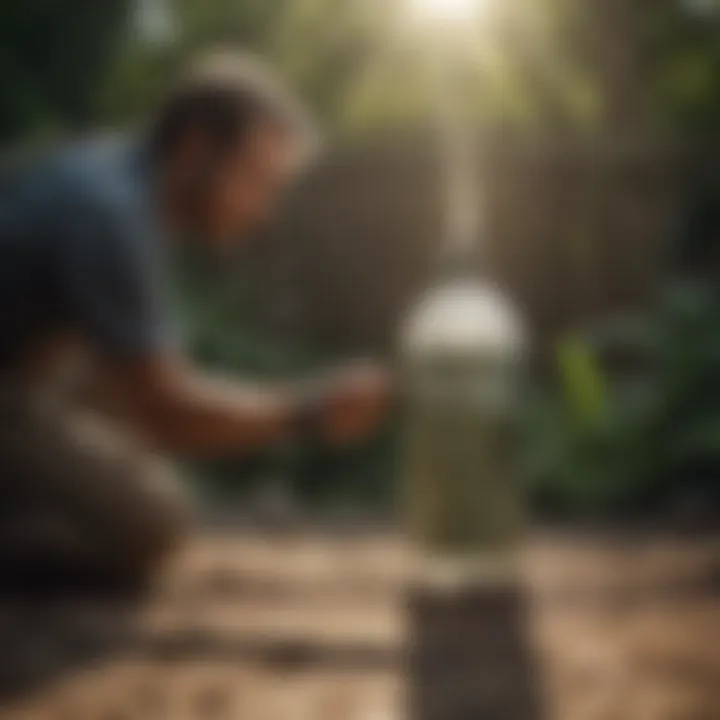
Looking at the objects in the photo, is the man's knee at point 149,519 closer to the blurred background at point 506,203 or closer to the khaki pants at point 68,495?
the khaki pants at point 68,495

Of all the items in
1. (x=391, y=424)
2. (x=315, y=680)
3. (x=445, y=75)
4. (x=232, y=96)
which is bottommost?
(x=315, y=680)

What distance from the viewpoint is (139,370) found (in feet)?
3.82

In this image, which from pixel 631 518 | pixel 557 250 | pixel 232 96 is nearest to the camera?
pixel 232 96

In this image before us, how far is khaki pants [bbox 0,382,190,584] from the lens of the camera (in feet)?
4.00

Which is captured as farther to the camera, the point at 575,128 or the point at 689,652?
the point at 575,128

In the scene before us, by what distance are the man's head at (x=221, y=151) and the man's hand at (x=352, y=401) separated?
16cm

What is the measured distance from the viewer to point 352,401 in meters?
1.06

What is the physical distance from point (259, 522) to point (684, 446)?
22.0 inches

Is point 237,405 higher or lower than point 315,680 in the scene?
higher

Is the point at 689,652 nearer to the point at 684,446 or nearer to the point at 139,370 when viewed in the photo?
the point at 139,370

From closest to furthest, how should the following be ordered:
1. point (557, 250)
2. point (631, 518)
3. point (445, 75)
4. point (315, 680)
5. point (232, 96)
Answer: point (315, 680) < point (232, 96) < point (631, 518) < point (445, 75) < point (557, 250)

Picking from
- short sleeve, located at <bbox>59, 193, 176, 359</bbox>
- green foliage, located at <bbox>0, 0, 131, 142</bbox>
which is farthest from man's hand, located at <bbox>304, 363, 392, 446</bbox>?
green foliage, located at <bbox>0, 0, 131, 142</bbox>

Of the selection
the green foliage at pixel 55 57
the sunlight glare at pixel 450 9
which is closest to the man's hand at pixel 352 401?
the sunlight glare at pixel 450 9

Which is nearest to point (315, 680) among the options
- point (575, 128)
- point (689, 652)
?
point (689, 652)
